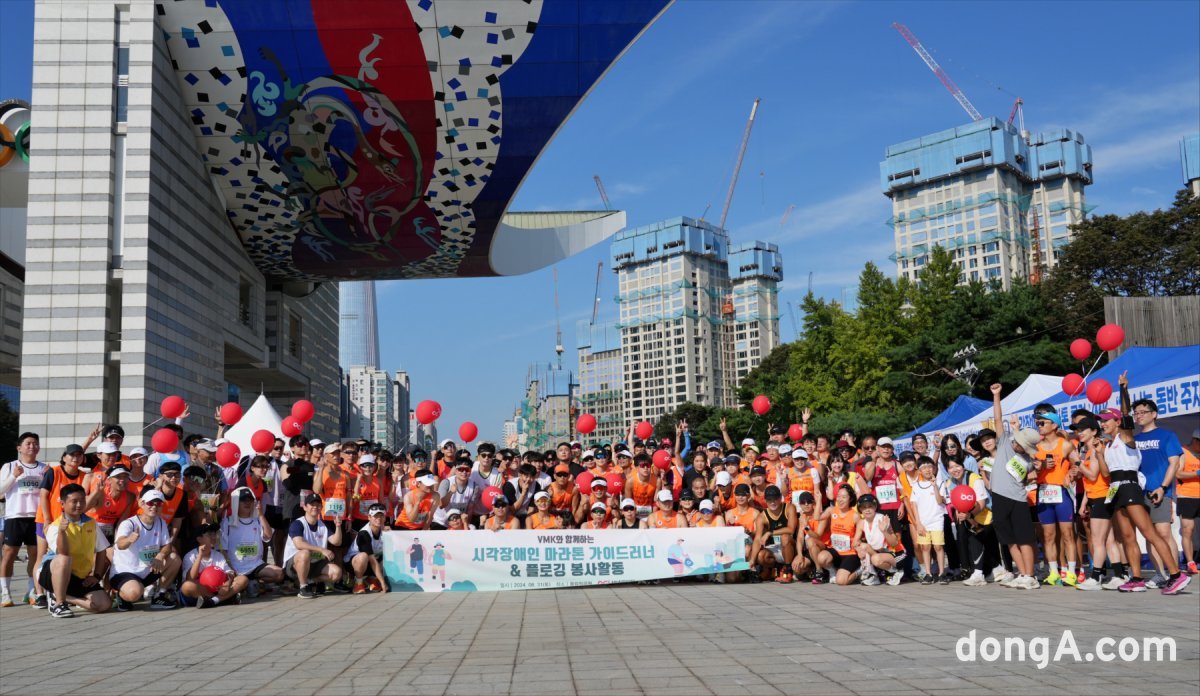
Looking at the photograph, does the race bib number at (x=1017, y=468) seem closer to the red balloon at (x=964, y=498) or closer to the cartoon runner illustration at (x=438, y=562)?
the red balloon at (x=964, y=498)

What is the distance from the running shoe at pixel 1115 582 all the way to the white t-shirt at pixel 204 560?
9.56 metres

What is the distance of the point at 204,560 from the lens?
9758 mm

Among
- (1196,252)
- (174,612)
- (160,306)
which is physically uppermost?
(1196,252)

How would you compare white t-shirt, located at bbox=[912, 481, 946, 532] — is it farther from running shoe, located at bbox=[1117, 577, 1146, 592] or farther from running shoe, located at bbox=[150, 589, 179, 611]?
running shoe, located at bbox=[150, 589, 179, 611]

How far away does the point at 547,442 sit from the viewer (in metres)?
195

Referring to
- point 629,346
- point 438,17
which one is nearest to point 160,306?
point 438,17

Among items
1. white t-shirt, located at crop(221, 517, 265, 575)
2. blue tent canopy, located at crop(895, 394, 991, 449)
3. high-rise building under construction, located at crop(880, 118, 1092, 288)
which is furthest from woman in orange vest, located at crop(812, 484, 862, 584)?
high-rise building under construction, located at crop(880, 118, 1092, 288)

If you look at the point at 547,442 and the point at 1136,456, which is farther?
the point at 547,442

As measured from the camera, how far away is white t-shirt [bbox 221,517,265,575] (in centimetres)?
1018

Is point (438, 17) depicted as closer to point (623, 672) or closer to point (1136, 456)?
Answer: point (1136, 456)

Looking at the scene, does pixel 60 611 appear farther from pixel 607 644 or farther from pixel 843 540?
pixel 843 540

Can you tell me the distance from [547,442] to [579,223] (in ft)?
518

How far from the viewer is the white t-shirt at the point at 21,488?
9.88 meters

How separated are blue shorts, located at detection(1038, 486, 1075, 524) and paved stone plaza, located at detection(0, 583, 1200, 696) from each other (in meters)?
0.85
